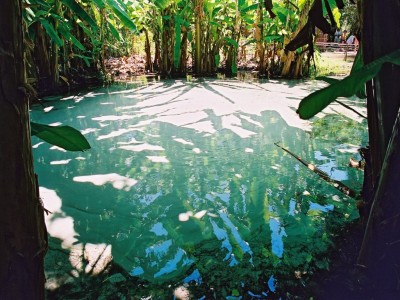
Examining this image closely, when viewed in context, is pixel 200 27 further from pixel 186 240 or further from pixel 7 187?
pixel 7 187

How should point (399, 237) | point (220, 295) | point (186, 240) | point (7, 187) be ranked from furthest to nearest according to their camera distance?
point (186, 240) < point (220, 295) < point (399, 237) < point (7, 187)

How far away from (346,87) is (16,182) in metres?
0.95

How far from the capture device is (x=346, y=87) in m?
1.01

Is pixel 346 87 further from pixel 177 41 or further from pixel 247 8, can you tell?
pixel 247 8

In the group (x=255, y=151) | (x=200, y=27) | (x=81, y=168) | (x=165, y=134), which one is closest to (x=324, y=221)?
(x=255, y=151)

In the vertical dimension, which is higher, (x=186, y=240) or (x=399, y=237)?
(x=399, y=237)

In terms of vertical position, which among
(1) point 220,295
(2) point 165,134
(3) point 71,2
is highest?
(3) point 71,2

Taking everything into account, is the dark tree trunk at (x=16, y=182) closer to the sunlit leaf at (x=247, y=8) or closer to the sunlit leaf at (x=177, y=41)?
the sunlit leaf at (x=177, y=41)

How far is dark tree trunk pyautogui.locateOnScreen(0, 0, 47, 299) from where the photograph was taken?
81 centimetres

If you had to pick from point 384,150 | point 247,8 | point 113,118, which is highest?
point 247,8

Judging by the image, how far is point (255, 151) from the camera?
3.28 m

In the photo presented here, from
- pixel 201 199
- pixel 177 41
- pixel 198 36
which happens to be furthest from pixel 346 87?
pixel 198 36

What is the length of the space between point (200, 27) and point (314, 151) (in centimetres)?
593

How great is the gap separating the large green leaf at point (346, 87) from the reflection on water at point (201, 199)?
0.82 meters
